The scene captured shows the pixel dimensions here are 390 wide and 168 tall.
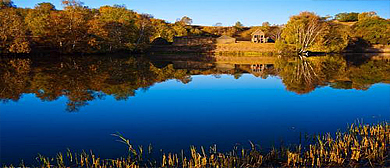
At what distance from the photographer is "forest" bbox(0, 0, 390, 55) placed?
162 ft

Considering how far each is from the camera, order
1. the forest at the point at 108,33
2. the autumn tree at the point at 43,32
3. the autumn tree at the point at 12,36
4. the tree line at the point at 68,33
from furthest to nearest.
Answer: the autumn tree at the point at 43,32 < the forest at the point at 108,33 < the tree line at the point at 68,33 < the autumn tree at the point at 12,36

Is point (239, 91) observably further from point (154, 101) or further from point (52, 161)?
point (52, 161)

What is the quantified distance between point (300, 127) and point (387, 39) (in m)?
90.5

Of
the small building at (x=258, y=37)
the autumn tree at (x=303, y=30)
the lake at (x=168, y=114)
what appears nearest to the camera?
the lake at (x=168, y=114)

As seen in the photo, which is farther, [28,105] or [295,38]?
[295,38]

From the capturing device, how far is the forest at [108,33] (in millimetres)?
49469

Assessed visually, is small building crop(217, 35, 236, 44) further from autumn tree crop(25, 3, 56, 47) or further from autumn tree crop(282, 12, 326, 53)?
autumn tree crop(25, 3, 56, 47)

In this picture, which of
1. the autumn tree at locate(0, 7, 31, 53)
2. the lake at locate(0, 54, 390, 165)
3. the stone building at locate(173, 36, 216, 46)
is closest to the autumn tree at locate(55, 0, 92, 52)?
the autumn tree at locate(0, 7, 31, 53)

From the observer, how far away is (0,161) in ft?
22.2

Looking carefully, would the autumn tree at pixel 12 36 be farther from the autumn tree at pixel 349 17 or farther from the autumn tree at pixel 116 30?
the autumn tree at pixel 349 17

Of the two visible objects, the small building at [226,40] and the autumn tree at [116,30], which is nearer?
the autumn tree at [116,30]

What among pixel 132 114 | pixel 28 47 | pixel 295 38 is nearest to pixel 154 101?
pixel 132 114

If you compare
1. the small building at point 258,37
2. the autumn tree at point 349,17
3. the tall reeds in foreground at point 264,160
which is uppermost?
the autumn tree at point 349,17

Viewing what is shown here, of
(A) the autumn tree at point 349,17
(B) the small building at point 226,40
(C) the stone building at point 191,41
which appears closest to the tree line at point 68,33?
(C) the stone building at point 191,41
